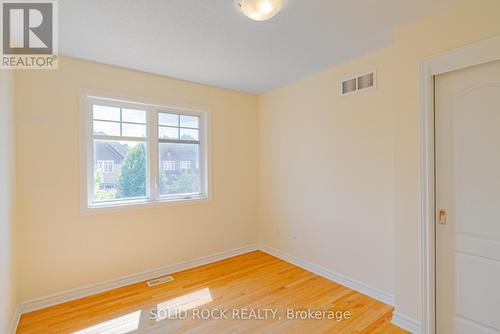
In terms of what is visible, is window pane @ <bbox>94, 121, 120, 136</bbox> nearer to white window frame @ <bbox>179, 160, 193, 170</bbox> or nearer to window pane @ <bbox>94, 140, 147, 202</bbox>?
window pane @ <bbox>94, 140, 147, 202</bbox>

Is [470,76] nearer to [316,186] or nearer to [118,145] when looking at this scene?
[316,186]

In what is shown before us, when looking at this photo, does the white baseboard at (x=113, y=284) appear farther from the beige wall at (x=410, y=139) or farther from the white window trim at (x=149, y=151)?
the beige wall at (x=410, y=139)

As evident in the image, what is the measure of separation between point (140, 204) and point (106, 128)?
100 cm

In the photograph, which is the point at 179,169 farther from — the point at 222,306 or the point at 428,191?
the point at 428,191

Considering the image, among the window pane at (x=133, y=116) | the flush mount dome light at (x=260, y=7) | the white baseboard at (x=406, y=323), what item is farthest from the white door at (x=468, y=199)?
the window pane at (x=133, y=116)

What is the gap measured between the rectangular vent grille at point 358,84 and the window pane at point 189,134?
2075 millimetres

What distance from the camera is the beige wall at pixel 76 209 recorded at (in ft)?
7.93

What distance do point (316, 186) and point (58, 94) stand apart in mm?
3154

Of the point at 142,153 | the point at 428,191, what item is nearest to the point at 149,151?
the point at 142,153

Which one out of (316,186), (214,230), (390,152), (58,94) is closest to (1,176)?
(58,94)

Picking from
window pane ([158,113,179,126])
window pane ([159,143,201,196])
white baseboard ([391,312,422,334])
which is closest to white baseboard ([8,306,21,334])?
window pane ([159,143,201,196])

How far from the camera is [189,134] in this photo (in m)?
3.59

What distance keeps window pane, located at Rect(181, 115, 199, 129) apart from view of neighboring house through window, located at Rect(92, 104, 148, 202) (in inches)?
21.0

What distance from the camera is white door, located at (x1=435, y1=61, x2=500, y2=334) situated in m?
1.73
